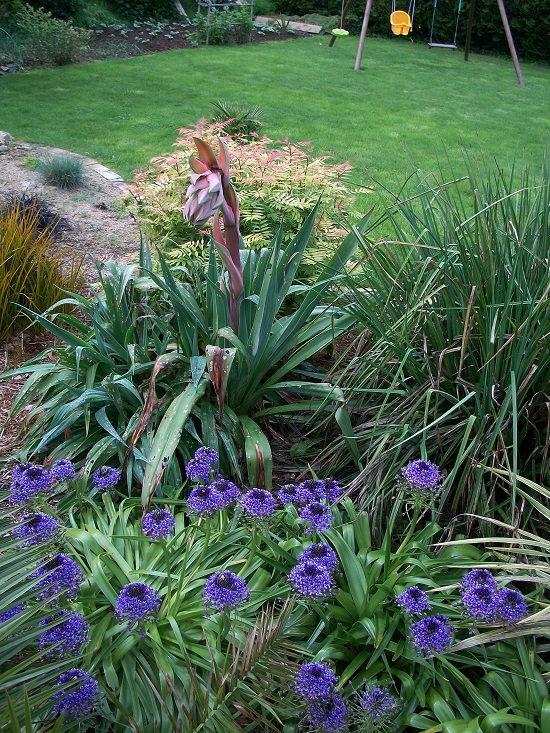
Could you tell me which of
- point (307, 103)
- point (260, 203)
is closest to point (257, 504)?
point (260, 203)

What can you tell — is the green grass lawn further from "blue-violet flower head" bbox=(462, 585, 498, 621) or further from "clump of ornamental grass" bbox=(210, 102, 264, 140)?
"blue-violet flower head" bbox=(462, 585, 498, 621)

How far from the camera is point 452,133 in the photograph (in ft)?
30.2

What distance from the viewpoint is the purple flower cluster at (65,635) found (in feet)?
5.09

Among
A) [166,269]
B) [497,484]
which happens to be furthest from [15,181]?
[497,484]

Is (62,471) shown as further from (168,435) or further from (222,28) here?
(222,28)

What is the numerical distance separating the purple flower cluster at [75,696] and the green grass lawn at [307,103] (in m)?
5.85

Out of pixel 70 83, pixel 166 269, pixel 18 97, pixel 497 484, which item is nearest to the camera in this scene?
pixel 497 484

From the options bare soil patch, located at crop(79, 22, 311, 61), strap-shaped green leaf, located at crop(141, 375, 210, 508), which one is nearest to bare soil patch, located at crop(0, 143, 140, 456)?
strap-shaped green leaf, located at crop(141, 375, 210, 508)

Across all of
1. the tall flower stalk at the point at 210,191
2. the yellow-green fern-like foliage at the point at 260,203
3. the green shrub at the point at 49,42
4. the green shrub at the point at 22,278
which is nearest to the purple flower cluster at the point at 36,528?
the tall flower stalk at the point at 210,191

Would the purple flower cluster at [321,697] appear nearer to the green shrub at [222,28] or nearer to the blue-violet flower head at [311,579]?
the blue-violet flower head at [311,579]

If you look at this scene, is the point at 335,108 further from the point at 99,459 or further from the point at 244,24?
the point at 99,459

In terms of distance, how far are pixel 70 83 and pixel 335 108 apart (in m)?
4.44

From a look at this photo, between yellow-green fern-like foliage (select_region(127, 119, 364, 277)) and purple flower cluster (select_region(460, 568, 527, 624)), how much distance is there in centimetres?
229

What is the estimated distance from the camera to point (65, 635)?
1552 mm
